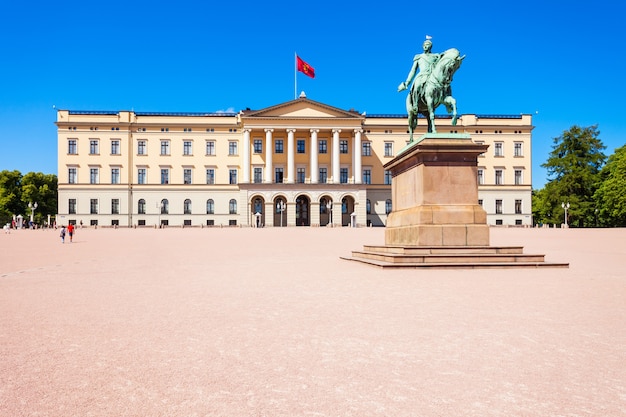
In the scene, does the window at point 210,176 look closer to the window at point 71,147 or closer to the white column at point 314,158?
the white column at point 314,158

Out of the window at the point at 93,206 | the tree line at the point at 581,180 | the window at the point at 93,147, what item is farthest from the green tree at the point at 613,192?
the window at the point at 93,147

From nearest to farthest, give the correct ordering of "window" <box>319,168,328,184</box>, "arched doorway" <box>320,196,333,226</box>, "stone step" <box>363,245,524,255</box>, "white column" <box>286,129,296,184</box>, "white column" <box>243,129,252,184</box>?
1. "stone step" <box>363,245,524,255</box>
2. "white column" <box>243,129,252,184</box>
3. "white column" <box>286,129,296,184</box>
4. "arched doorway" <box>320,196,333,226</box>
5. "window" <box>319,168,328,184</box>

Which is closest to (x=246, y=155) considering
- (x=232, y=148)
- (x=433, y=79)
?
(x=232, y=148)

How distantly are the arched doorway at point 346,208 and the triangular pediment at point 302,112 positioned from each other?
12.2 m

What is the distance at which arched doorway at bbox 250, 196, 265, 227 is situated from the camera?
7225 cm

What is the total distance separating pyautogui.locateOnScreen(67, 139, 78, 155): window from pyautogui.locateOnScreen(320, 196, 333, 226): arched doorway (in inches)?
1497

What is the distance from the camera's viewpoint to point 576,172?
68188 mm

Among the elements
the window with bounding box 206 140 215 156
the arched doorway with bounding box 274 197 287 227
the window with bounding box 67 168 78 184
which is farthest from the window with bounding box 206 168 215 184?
the window with bounding box 67 168 78 184

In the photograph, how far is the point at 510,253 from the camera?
45.1 ft

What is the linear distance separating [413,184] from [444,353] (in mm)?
10729

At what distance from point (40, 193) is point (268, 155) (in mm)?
46504

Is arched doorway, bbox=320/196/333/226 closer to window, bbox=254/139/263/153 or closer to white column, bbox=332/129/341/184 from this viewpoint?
white column, bbox=332/129/341/184

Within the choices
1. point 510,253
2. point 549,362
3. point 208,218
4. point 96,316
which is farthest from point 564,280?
point 208,218

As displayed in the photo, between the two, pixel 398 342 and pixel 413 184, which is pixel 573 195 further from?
pixel 398 342
